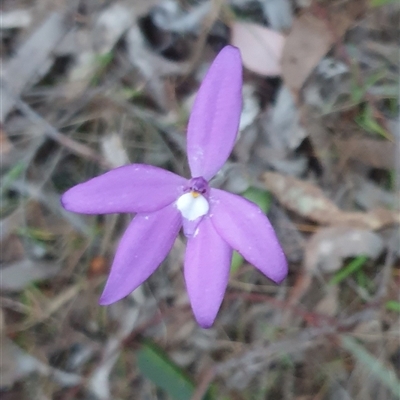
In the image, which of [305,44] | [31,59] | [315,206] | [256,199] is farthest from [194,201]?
[31,59]

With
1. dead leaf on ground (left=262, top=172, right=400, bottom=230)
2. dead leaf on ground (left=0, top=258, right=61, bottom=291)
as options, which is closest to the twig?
dead leaf on ground (left=0, top=258, right=61, bottom=291)

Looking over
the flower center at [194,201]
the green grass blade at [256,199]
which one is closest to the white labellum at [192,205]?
the flower center at [194,201]

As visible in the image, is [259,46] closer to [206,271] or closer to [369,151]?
[369,151]

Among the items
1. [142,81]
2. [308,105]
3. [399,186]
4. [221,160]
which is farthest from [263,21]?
[221,160]

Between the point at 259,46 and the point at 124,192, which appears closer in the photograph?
the point at 124,192

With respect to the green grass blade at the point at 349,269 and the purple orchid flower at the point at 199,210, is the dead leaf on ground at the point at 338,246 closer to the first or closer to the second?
the green grass blade at the point at 349,269

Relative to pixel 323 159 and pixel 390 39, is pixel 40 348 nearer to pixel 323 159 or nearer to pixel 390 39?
pixel 323 159
